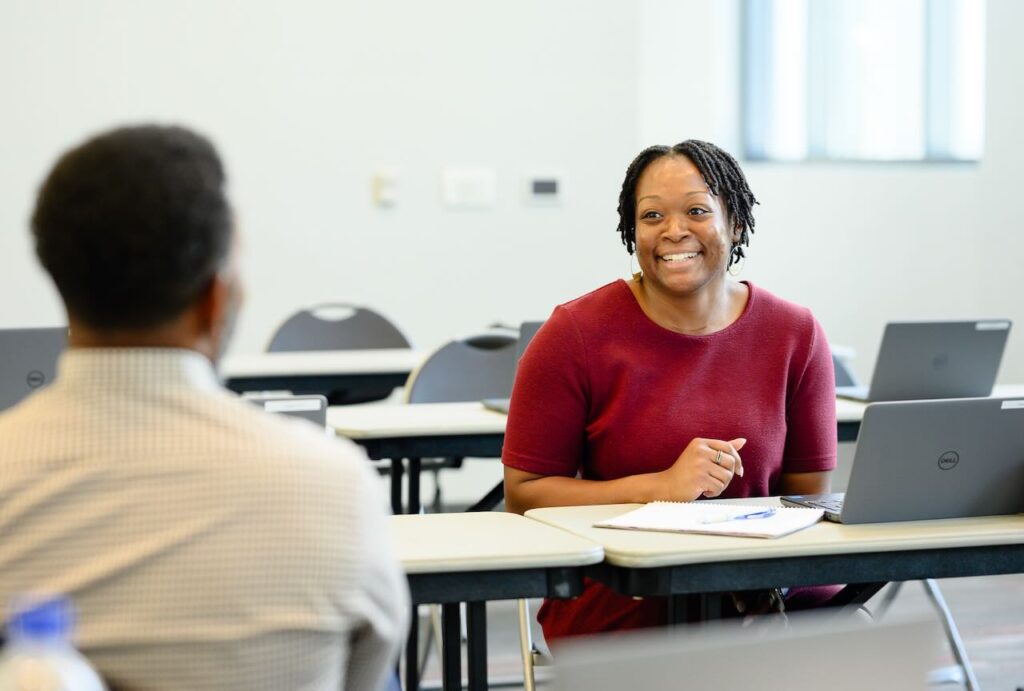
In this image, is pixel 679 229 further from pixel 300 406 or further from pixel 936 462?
pixel 300 406

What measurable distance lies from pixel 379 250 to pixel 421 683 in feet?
7.97

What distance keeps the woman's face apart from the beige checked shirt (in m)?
1.45

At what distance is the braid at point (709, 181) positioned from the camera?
Answer: 260 cm

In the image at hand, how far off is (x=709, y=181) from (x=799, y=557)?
0.82m

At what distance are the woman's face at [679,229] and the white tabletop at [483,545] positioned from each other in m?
0.56

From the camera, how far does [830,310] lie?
20.5ft

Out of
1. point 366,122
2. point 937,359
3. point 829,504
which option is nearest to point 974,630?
point 937,359

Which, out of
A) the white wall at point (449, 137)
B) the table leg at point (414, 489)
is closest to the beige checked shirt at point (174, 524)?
the table leg at point (414, 489)

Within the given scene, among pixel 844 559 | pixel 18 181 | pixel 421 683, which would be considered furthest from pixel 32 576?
pixel 18 181

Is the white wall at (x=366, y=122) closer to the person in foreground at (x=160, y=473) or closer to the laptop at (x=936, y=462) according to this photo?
the laptop at (x=936, y=462)

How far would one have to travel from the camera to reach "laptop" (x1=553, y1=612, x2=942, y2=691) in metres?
0.99

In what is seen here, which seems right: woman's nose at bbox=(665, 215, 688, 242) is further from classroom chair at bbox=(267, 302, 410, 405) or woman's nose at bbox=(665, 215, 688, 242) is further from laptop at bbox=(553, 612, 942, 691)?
classroom chair at bbox=(267, 302, 410, 405)

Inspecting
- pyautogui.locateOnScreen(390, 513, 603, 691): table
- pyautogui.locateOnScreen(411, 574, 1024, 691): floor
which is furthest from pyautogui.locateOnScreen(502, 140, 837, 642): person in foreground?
pyautogui.locateOnScreen(411, 574, 1024, 691): floor

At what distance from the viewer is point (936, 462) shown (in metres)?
2.14
